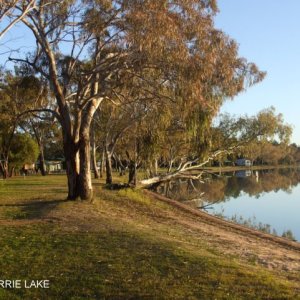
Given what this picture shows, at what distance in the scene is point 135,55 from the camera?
46.5ft

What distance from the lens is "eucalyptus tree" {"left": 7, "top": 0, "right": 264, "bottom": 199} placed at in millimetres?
13594

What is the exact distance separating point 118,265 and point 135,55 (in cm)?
842

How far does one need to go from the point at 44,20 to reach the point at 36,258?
10000 millimetres

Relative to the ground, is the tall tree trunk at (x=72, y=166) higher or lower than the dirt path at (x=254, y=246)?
higher

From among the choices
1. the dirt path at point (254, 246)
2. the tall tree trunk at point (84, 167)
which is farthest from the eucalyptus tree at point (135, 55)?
the dirt path at point (254, 246)

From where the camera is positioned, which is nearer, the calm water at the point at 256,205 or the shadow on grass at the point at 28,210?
Result: the shadow on grass at the point at 28,210

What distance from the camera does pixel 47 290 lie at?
5930mm

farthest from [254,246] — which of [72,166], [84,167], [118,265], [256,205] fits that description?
[256,205]

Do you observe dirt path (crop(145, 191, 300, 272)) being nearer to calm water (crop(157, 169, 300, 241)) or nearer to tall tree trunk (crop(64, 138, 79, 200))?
calm water (crop(157, 169, 300, 241))

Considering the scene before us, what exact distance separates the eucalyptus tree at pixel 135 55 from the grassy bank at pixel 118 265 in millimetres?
4186

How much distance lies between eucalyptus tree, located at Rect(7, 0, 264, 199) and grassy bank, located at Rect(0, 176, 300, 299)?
4186 millimetres

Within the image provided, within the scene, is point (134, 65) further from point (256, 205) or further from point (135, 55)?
point (256, 205)

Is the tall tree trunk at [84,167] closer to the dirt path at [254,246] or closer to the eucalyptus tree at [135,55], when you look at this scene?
the eucalyptus tree at [135,55]

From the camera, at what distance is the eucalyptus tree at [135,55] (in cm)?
1359
